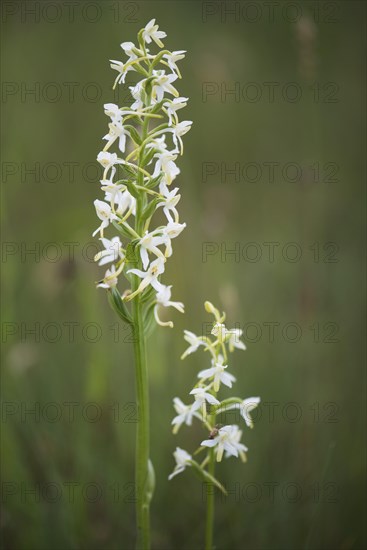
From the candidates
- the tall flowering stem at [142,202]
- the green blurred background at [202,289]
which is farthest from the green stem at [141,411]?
the green blurred background at [202,289]

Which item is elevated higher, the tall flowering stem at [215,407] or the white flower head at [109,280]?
the white flower head at [109,280]

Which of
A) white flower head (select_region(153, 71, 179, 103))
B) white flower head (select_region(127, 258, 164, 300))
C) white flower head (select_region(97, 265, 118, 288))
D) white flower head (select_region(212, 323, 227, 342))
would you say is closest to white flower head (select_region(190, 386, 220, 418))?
white flower head (select_region(212, 323, 227, 342))

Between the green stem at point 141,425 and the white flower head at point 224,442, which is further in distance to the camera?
the green stem at point 141,425

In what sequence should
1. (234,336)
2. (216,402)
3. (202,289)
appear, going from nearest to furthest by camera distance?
(216,402) < (234,336) < (202,289)

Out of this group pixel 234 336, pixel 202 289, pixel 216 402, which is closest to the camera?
pixel 216 402

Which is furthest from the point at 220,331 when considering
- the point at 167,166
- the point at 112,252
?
the point at 167,166

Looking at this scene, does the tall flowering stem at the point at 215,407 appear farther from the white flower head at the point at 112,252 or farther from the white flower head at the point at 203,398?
the white flower head at the point at 112,252

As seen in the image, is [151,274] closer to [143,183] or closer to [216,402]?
[143,183]
